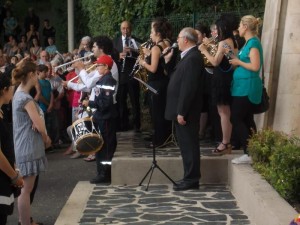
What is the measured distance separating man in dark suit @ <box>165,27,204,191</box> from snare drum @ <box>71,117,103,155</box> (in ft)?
3.29

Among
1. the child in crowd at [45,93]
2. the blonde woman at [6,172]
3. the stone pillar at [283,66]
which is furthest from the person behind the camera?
the child in crowd at [45,93]

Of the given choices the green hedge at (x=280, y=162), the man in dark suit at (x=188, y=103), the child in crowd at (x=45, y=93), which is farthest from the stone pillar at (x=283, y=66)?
the child in crowd at (x=45, y=93)

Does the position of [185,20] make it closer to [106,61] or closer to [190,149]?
[106,61]

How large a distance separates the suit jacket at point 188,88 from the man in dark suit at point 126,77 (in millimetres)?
4056

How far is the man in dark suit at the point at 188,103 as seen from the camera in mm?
9219

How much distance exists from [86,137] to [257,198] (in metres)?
2.96

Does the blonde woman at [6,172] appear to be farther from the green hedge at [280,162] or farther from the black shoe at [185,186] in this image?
the black shoe at [185,186]

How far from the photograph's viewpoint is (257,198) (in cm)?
745

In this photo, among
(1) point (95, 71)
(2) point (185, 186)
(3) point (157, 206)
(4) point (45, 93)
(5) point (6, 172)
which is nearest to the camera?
(5) point (6, 172)

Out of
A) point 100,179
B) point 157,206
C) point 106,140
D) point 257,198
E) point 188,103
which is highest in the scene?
point 188,103

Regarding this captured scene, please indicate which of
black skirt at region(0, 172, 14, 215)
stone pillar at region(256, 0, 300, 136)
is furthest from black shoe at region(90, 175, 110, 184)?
black skirt at region(0, 172, 14, 215)

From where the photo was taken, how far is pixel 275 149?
8.15 m

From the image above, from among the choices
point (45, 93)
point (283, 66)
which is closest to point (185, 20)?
point (45, 93)

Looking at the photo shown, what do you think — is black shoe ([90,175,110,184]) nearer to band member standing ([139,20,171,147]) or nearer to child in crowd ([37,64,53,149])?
band member standing ([139,20,171,147])
